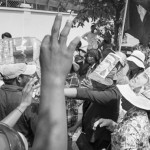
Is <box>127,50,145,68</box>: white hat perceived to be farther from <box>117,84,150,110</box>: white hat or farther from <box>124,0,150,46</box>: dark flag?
<box>117,84,150,110</box>: white hat

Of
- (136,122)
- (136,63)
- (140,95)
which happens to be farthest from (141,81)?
(136,63)

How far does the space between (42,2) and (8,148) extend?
41.7ft

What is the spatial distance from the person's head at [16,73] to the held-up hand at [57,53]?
2.32 metres

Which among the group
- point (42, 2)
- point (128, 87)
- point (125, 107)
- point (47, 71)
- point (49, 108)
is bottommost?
point (42, 2)

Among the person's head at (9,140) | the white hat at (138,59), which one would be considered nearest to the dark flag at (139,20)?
the white hat at (138,59)

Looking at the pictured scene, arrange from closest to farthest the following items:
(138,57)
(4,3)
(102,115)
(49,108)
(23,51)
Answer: (49,108) < (102,115) < (23,51) < (138,57) < (4,3)

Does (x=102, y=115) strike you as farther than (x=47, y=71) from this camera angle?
Yes

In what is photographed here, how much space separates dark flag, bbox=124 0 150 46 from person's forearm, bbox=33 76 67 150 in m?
3.48

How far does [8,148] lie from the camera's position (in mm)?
1314

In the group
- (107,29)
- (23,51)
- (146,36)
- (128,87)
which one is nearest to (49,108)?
(128,87)

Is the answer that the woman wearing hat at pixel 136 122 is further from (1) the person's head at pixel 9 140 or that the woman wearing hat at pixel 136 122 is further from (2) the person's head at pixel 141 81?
(1) the person's head at pixel 9 140

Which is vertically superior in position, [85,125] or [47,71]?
[47,71]

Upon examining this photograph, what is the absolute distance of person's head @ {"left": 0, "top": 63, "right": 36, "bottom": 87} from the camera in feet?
11.4

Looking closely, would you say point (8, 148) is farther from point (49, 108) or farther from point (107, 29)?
point (107, 29)
